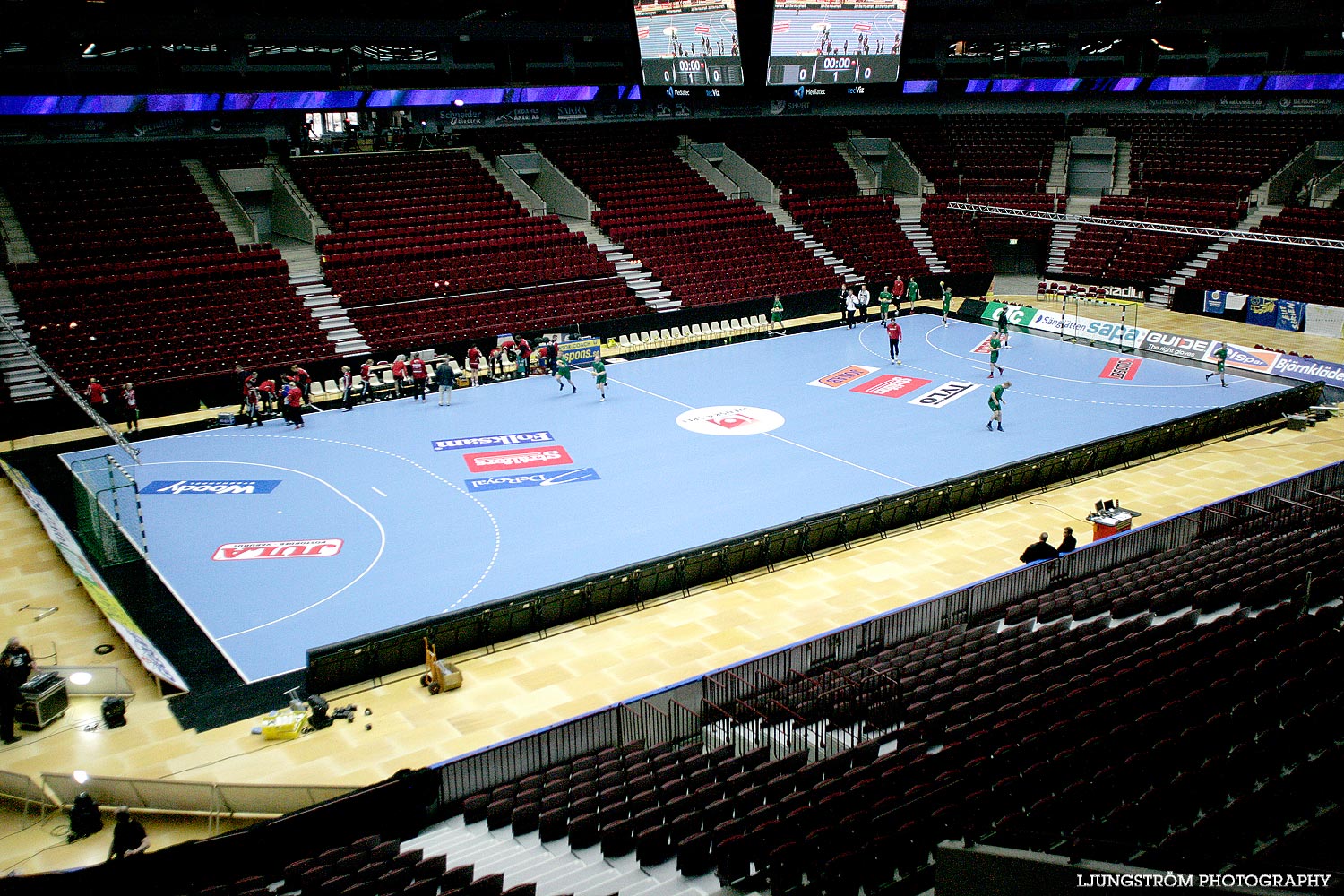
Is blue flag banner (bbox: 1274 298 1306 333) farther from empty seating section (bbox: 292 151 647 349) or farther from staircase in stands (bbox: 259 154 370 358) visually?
staircase in stands (bbox: 259 154 370 358)

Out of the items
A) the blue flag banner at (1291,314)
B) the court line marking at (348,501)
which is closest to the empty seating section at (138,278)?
the court line marking at (348,501)

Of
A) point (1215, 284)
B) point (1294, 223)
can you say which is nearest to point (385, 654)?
point (1215, 284)

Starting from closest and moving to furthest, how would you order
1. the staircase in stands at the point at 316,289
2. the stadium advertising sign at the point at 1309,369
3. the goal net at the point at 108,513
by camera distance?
the goal net at the point at 108,513 < the stadium advertising sign at the point at 1309,369 < the staircase in stands at the point at 316,289

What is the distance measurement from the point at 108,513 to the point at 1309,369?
32874 millimetres

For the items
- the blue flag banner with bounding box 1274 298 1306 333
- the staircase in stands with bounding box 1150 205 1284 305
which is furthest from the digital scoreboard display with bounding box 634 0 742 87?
the blue flag banner with bounding box 1274 298 1306 333

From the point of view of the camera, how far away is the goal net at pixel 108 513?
20781 millimetres

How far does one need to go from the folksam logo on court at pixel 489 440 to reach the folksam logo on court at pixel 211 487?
14.3 ft

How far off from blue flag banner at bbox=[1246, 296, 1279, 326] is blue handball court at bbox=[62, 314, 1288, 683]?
8.83 m

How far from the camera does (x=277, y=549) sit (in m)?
21.4

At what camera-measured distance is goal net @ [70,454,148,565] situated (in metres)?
20.8

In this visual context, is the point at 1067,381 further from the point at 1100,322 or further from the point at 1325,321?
the point at 1325,321

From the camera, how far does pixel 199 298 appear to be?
Answer: 114 ft

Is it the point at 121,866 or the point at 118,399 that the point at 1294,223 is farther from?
the point at 121,866

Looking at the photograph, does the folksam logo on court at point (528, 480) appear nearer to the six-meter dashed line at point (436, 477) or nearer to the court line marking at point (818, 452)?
the six-meter dashed line at point (436, 477)
